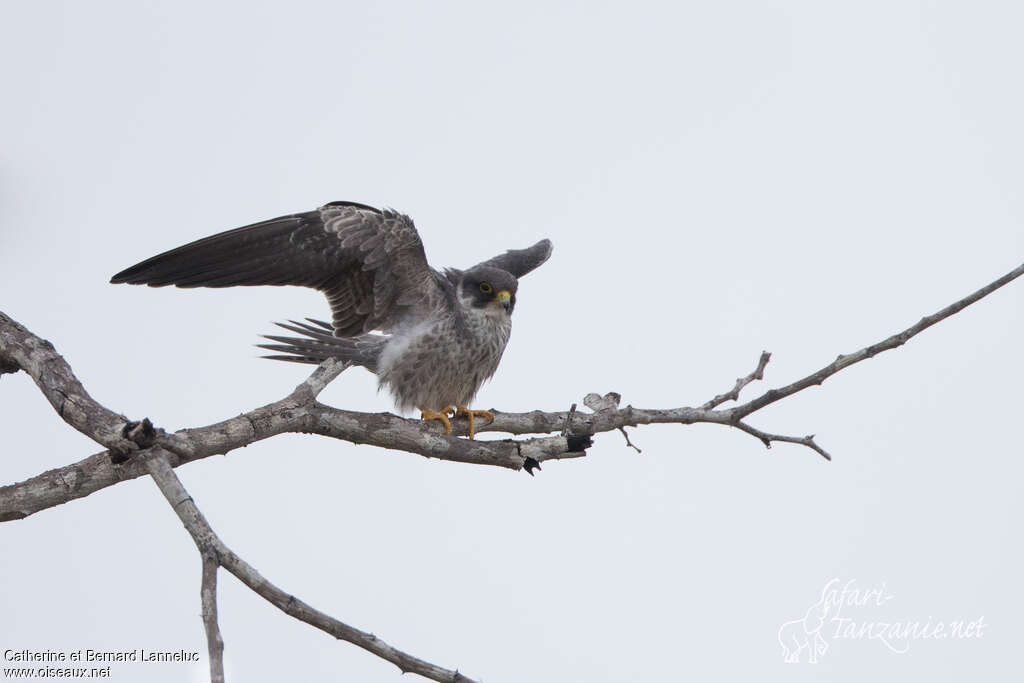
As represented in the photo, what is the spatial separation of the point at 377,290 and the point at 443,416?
78 cm

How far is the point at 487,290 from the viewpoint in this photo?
6.06 meters

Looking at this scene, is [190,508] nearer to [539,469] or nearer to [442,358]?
[539,469]

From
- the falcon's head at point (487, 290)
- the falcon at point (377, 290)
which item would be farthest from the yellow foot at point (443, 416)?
the falcon's head at point (487, 290)

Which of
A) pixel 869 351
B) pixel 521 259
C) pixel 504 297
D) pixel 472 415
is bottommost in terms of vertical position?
pixel 869 351

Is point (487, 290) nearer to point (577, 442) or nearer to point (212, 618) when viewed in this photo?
point (577, 442)

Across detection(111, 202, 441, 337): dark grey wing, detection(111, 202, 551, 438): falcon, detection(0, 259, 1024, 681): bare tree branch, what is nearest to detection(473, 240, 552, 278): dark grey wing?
detection(111, 202, 551, 438): falcon

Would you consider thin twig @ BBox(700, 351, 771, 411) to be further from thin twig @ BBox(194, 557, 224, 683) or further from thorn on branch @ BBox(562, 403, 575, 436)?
thin twig @ BBox(194, 557, 224, 683)

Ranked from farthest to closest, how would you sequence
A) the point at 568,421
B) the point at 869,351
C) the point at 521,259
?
1. the point at 521,259
2. the point at 568,421
3. the point at 869,351

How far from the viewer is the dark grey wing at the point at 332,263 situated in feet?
16.8

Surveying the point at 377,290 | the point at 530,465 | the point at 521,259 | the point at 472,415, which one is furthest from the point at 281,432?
the point at 521,259

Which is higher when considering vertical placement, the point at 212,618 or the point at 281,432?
the point at 281,432

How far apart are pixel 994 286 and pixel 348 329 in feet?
11.0

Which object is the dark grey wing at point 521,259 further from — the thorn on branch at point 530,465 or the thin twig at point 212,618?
the thin twig at point 212,618

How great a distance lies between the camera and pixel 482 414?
5.45 m
